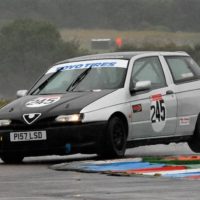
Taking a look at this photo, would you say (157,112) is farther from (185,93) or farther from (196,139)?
(196,139)

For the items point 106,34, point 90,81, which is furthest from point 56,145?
point 106,34

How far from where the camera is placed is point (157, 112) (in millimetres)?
14289

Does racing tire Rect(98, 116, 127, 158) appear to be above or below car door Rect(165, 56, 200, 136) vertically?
below

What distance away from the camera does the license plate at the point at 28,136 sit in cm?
1305

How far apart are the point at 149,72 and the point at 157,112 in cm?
70

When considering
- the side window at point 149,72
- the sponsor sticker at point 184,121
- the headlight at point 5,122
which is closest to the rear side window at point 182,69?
the side window at point 149,72

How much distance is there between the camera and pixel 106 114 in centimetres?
1326

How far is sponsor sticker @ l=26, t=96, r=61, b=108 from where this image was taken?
43.7 feet

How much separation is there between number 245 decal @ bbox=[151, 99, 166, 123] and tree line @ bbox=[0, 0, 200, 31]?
55141 mm

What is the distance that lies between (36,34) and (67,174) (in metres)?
87.6

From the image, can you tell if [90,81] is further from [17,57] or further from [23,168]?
[17,57]

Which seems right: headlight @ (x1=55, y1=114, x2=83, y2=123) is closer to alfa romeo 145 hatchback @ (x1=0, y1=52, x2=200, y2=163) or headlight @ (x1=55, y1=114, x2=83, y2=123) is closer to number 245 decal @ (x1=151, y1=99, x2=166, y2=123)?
alfa romeo 145 hatchback @ (x1=0, y1=52, x2=200, y2=163)

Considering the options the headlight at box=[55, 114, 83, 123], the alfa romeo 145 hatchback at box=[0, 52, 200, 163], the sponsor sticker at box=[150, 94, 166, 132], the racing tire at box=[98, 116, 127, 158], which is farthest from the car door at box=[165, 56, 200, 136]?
the headlight at box=[55, 114, 83, 123]

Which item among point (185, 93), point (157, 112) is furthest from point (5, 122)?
point (185, 93)
